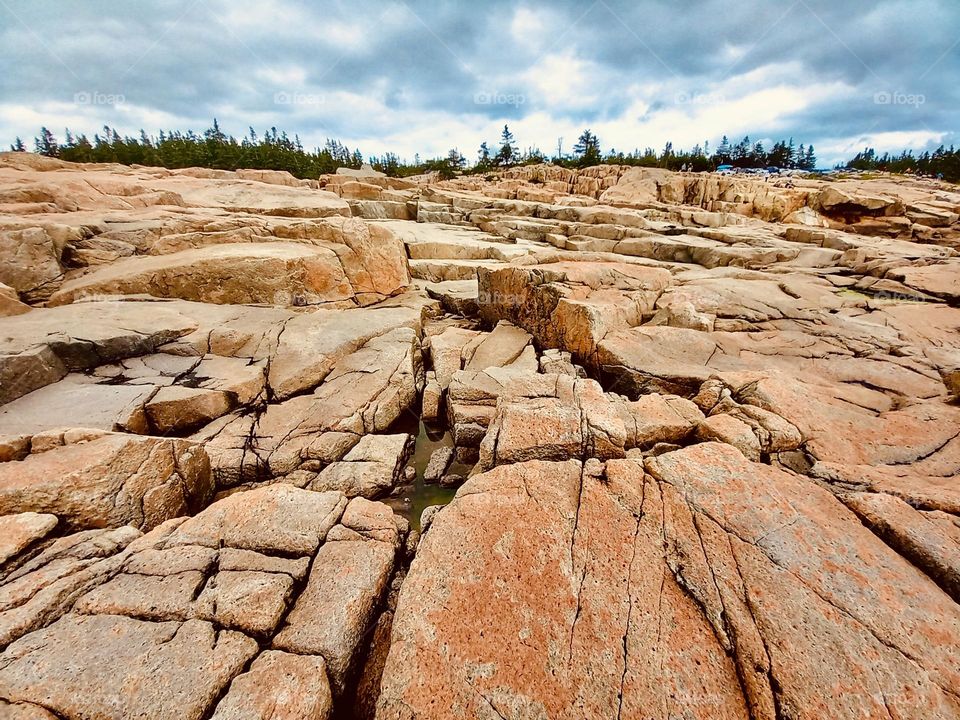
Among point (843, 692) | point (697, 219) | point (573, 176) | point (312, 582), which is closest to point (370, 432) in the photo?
point (312, 582)

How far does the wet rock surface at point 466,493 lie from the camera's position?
8.05 feet

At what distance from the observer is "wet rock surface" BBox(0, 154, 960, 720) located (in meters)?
2.45

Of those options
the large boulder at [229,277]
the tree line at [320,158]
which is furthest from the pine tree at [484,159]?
→ the large boulder at [229,277]

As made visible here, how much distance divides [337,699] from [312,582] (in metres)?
0.94

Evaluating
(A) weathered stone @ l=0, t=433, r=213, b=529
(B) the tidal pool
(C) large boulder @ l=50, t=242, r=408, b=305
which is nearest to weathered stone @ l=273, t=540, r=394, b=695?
(B) the tidal pool

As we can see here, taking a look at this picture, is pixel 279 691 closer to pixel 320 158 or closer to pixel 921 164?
pixel 320 158

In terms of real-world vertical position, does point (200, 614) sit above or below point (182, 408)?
below

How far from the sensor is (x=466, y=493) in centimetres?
378

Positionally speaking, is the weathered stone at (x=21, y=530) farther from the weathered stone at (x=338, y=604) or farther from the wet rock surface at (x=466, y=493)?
the weathered stone at (x=338, y=604)

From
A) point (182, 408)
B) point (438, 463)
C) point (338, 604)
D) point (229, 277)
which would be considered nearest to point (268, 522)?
point (338, 604)

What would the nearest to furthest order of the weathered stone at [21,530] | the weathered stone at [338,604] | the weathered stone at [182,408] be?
1. the weathered stone at [338,604]
2. the weathered stone at [21,530]
3. the weathered stone at [182,408]

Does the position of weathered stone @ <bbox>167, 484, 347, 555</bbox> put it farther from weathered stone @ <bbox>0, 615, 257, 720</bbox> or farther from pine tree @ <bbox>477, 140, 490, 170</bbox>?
pine tree @ <bbox>477, 140, 490, 170</bbox>

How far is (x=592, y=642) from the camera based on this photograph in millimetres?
2586

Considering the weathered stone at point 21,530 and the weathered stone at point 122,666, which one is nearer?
the weathered stone at point 122,666
